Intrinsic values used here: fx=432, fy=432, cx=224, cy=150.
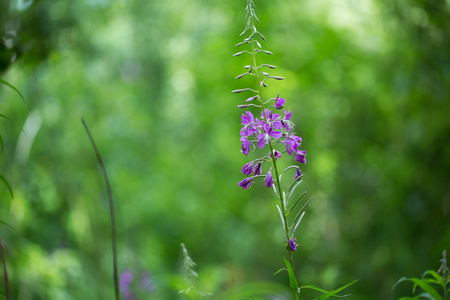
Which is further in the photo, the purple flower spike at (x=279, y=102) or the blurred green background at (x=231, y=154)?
the blurred green background at (x=231, y=154)

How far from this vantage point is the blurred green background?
3.57 meters

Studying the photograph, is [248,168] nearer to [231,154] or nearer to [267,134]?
[267,134]

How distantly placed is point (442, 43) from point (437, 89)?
1.38 ft

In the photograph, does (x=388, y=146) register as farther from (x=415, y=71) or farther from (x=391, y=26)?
(x=391, y=26)

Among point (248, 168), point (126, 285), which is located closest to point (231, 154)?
point (126, 285)

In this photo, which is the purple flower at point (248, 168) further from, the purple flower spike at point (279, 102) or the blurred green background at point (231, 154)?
the blurred green background at point (231, 154)

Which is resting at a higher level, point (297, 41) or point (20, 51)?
point (297, 41)

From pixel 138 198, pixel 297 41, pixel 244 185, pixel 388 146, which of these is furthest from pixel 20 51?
pixel 138 198

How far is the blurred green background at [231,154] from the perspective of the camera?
140 inches

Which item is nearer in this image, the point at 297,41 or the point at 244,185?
the point at 244,185

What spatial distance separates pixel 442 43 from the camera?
3.42m

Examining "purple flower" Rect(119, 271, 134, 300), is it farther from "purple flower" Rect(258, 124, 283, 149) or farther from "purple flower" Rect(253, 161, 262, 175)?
"purple flower" Rect(258, 124, 283, 149)

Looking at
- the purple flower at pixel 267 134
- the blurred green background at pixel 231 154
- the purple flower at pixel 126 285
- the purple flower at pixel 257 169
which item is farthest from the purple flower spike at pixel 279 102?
the purple flower at pixel 126 285

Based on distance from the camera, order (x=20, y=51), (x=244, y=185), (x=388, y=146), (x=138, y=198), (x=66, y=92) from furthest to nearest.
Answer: (x=138, y=198) < (x=66, y=92) < (x=388, y=146) < (x=20, y=51) < (x=244, y=185)
